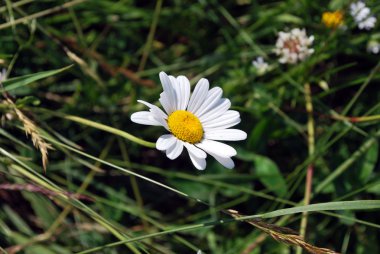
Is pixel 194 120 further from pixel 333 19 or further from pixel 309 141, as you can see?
pixel 333 19

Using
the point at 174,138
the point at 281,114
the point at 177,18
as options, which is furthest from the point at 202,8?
the point at 174,138

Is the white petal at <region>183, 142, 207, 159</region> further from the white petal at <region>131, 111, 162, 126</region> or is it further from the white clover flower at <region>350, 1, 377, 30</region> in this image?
the white clover flower at <region>350, 1, 377, 30</region>

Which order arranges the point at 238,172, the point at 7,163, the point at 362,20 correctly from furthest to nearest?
the point at 238,172 < the point at 362,20 < the point at 7,163

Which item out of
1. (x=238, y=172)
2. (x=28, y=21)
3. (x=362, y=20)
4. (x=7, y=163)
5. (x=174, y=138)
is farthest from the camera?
(x=238, y=172)

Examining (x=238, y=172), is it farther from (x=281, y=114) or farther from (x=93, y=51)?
(x=93, y=51)

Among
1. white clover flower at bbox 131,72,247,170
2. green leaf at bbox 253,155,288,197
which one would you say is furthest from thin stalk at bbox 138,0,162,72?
white clover flower at bbox 131,72,247,170

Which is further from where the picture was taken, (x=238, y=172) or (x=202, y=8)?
(x=202, y=8)

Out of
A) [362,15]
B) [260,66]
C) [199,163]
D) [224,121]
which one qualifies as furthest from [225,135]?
[362,15]
